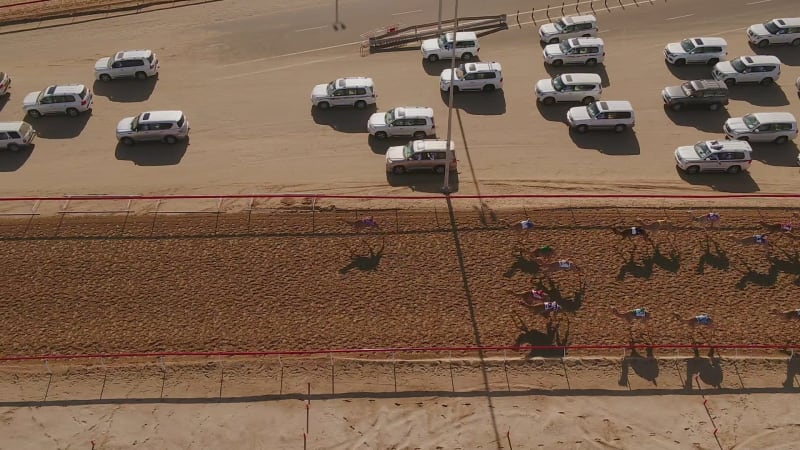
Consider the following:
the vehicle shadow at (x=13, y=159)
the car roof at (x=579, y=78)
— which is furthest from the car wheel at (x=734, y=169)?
the vehicle shadow at (x=13, y=159)

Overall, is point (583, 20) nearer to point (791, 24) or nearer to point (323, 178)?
point (791, 24)

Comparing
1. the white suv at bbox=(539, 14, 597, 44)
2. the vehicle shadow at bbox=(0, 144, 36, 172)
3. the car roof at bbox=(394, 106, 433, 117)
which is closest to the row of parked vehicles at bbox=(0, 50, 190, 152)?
the vehicle shadow at bbox=(0, 144, 36, 172)

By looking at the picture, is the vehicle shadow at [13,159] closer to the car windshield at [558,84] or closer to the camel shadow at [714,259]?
the car windshield at [558,84]

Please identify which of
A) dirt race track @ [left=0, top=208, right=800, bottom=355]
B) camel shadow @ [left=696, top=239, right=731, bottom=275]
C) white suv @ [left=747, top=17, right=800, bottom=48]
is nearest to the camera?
dirt race track @ [left=0, top=208, right=800, bottom=355]

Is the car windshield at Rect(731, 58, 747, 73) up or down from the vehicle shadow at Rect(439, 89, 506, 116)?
up

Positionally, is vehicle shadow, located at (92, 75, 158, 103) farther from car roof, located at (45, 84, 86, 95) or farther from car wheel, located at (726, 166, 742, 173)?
car wheel, located at (726, 166, 742, 173)

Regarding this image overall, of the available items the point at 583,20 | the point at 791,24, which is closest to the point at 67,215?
the point at 583,20

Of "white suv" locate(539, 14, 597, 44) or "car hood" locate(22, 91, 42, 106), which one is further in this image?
"white suv" locate(539, 14, 597, 44)
